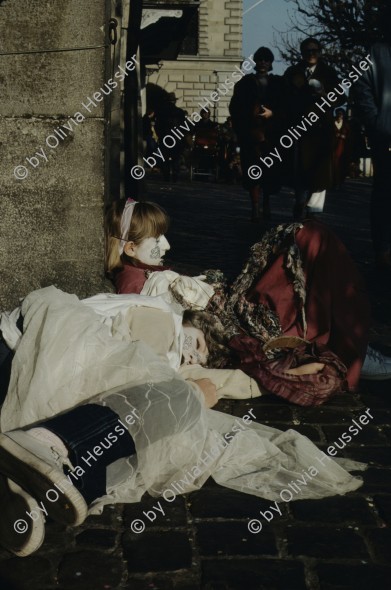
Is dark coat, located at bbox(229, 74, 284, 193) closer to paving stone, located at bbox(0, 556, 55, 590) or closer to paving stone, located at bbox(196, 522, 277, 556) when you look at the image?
paving stone, located at bbox(196, 522, 277, 556)

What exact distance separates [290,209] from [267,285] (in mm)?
10373

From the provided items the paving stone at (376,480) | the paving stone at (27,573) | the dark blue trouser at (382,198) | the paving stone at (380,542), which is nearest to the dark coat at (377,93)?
the dark blue trouser at (382,198)

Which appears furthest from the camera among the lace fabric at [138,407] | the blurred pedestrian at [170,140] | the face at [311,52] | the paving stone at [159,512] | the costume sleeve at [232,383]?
the blurred pedestrian at [170,140]

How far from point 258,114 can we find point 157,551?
9334 millimetres

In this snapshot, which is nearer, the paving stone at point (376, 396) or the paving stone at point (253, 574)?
the paving stone at point (253, 574)

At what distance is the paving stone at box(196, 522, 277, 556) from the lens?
131 inches

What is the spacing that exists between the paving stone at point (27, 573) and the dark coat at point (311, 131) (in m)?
8.08

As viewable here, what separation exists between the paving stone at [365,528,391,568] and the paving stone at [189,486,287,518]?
1.13 feet

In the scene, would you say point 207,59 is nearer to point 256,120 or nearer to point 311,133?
point 256,120

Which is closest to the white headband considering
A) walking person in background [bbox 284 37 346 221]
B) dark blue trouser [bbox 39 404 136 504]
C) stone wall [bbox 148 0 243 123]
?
dark blue trouser [bbox 39 404 136 504]

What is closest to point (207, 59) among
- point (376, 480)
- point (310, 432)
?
point (310, 432)

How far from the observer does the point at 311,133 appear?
11.0 meters

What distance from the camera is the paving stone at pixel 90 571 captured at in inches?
122

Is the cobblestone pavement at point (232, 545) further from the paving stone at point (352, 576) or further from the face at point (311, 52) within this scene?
the face at point (311, 52)
